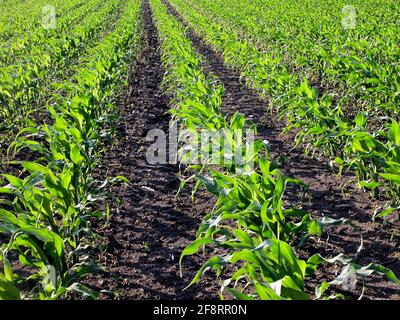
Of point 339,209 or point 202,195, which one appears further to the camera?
point 202,195

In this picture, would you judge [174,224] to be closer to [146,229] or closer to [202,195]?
[146,229]

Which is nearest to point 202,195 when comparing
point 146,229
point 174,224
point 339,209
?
point 174,224

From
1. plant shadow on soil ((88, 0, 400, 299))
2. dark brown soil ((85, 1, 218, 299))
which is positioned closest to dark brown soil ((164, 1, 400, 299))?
plant shadow on soil ((88, 0, 400, 299))

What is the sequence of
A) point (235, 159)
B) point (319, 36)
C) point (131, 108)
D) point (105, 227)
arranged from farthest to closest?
point (319, 36) → point (131, 108) → point (105, 227) → point (235, 159)

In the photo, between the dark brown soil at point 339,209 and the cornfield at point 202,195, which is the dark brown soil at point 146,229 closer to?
the cornfield at point 202,195

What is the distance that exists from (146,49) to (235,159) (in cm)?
940

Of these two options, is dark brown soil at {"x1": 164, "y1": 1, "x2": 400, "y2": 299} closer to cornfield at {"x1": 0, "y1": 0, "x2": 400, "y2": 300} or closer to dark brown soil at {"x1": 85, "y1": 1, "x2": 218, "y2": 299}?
cornfield at {"x1": 0, "y1": 0, "x2": 400, "y2": 300}

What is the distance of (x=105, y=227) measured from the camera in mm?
3930

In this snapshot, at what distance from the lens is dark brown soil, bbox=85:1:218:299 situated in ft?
10.5

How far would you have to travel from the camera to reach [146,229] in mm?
3949

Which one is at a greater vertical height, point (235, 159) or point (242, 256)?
point (235, 159)
